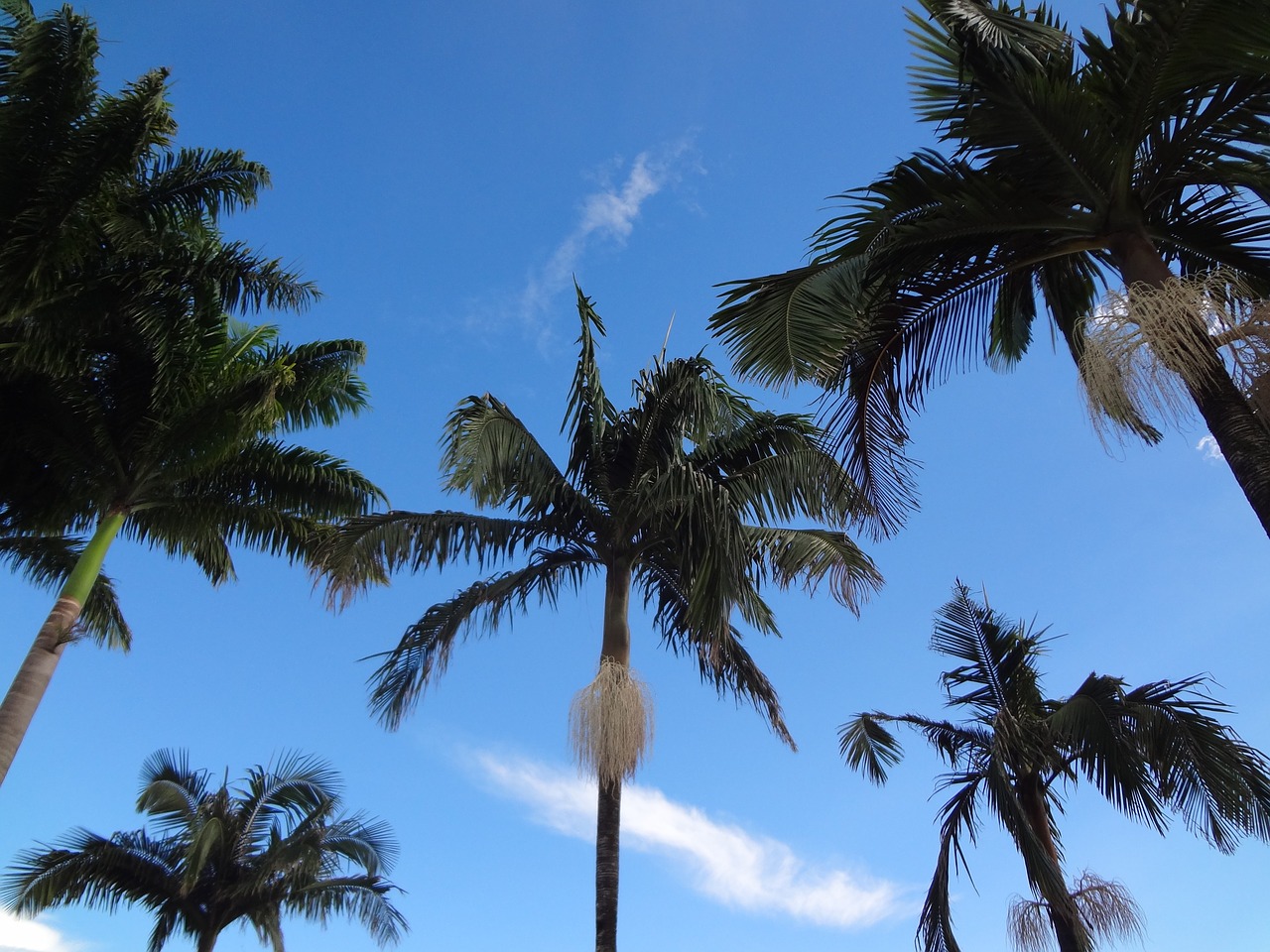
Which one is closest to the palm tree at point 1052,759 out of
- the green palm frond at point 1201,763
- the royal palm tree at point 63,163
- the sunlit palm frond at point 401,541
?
the green palm frond at point 1201,763

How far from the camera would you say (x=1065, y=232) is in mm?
5762

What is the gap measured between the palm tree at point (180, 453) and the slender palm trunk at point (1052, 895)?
9.62 metres

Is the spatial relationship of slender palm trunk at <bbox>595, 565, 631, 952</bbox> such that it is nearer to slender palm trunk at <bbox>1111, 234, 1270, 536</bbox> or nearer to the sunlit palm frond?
the sunlit palm frond

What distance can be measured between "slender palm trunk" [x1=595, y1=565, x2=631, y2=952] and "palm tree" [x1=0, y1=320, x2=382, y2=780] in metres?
4.83

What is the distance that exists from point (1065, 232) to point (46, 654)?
11292mm

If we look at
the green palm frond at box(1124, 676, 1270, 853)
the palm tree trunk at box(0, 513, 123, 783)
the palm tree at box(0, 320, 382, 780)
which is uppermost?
the palm tree at box(0, 320, 382, 780)

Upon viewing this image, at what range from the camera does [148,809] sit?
17.6 m

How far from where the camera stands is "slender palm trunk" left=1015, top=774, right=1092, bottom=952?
30.3ft

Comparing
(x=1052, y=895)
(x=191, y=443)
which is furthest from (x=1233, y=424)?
(x=191, y=443)

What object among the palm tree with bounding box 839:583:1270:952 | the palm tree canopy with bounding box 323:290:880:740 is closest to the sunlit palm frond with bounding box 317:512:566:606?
the palm tree canopy with bounding box 323:290:880:740

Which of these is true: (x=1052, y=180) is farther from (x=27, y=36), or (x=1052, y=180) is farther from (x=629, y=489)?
(x=27, y=36)

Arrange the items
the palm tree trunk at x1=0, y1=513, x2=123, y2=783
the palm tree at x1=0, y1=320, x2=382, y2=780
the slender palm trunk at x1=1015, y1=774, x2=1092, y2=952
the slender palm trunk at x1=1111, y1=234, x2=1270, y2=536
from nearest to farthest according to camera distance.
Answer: the slender palm trunk at x1=1111, y1=234, x2=1270, y2=536 < the slender palm trunk at x1=1015, y1=774, x2=1092, y2=952 < the palm tree trunk at x1=0, y1=513, x2=123, y2=783 < the palm tree at x1=0, y1=320, x2=382, y2=780

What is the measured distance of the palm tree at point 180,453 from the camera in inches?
491

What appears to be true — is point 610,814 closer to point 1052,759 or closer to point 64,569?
point 1052,759
